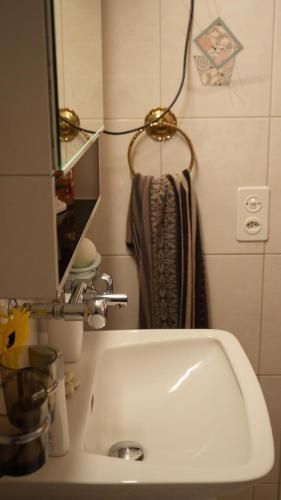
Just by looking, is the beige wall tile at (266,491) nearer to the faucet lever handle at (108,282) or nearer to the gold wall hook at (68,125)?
the faucet lever handle at (108,282)

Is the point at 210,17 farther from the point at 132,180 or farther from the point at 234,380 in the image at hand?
the point at 234,380

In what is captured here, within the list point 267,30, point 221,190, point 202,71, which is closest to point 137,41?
point 202,71

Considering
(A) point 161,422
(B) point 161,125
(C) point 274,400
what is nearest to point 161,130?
(B) point 161,125

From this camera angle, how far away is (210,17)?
4.74 ft

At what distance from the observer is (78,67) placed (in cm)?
99

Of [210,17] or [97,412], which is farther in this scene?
[210,17]

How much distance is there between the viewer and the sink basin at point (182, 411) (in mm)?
903

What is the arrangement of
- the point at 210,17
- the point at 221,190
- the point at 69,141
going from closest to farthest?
the point at 69,141, the point at 210,17, the point at 221,190

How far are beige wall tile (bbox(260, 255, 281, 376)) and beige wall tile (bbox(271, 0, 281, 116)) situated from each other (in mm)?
409

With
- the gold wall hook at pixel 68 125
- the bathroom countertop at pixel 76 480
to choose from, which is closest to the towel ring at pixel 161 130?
the gold wall hook at pixel 68 125

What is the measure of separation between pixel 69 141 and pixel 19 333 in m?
0.30

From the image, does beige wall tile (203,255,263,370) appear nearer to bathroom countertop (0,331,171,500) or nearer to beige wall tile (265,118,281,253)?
beige wall tile (265,118,281,253)

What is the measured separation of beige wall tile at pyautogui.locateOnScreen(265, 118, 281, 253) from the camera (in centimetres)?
152

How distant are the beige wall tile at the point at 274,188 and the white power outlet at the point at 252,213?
0.02m
